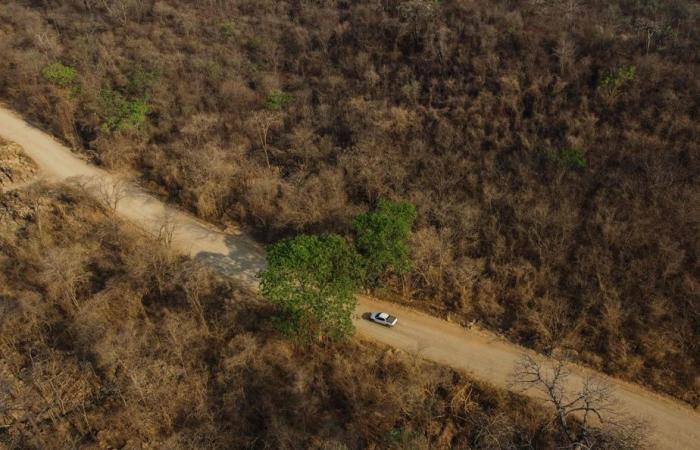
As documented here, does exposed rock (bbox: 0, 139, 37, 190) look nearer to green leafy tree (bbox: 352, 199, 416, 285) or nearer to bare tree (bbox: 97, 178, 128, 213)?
bare tree (bbox: 97, 178, 128, 213)

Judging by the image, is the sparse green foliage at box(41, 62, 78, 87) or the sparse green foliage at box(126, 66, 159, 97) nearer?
the sparse green foliage at box(41, 62, 78, 87)

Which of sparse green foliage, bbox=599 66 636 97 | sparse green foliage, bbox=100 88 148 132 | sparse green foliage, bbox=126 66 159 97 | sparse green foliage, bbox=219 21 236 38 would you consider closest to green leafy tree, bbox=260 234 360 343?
sparse green foliage, bbox=100 88 148 132

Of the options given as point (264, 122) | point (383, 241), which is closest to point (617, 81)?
point (383, 241)

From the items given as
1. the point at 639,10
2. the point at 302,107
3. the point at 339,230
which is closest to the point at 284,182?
the point at 339,230

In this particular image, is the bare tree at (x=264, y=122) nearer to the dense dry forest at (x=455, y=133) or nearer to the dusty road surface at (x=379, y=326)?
the dense dry forest at (x=455, y=133)

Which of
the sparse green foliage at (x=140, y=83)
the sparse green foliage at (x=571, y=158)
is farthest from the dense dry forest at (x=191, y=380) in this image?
the sparse green foliage at (x=140, y=83)

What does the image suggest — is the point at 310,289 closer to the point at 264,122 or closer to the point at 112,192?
the point at 112,192

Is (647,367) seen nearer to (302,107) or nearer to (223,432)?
(223,432)
